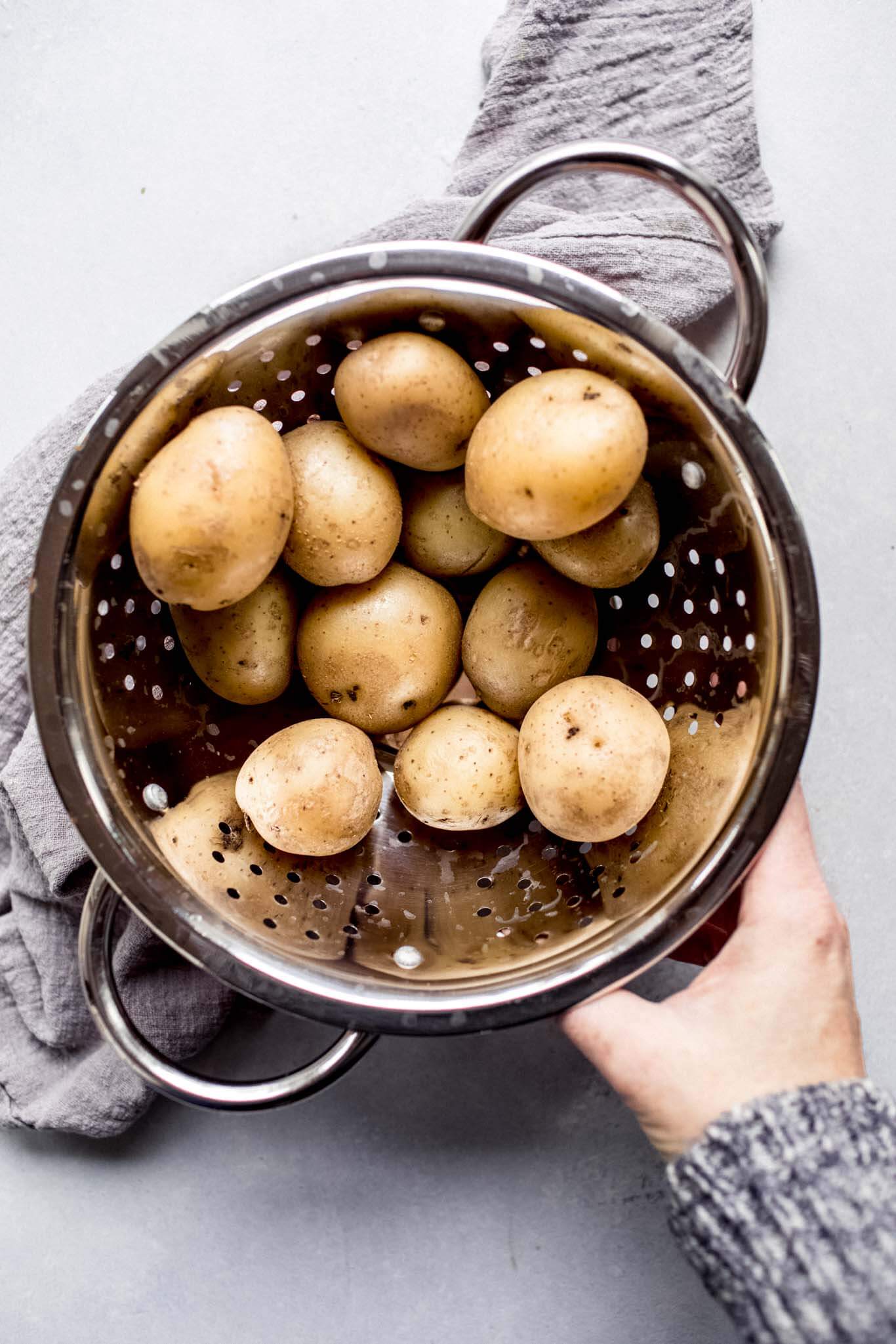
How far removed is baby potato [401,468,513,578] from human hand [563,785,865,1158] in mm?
251

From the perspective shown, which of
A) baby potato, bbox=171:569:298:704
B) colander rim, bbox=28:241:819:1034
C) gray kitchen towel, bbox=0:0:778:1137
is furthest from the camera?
gray kitchen towel, bbox=0:0:778:1137

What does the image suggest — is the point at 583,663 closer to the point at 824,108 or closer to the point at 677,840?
the point at 677,840

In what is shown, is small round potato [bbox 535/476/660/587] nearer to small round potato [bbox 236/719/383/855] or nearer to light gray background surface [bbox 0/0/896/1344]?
small round potato [bbox 236/719/383/855]

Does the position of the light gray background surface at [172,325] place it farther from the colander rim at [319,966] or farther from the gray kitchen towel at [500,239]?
the colander rim at [319,966]

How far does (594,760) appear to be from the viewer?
1.84ft

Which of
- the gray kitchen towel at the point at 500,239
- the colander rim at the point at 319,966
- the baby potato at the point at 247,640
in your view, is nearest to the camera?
the colander rim at the point at 319,966

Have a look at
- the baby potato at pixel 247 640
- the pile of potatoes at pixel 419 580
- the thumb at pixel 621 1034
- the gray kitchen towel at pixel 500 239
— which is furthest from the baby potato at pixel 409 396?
the thumb at pixel 621 1034

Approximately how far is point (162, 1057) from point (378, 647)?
280mm

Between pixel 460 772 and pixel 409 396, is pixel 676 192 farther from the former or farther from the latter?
pixel 460 772

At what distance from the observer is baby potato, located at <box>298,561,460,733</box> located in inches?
→ 24.5

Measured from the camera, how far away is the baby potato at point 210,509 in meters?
0.51

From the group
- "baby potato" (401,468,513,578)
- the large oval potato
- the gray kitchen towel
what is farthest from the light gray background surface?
"baby potato" (401,468,513,578)

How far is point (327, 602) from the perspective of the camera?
2.09 ft

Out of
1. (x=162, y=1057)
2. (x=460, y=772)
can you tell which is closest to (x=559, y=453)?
(x=460, y=772)
